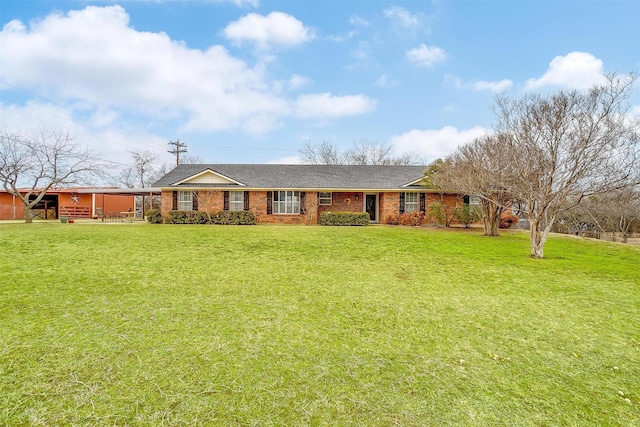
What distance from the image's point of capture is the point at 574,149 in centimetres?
858

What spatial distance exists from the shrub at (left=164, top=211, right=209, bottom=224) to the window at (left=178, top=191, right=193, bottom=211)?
0.87 m

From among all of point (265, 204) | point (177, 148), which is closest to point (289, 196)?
point (265, 204)

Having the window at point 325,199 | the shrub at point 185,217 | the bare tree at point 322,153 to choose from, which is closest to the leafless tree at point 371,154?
the bare tree at point 322,153

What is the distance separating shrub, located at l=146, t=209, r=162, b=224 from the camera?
65.3 feet

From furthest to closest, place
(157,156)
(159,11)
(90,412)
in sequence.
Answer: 1. (157,156)
2. (159,11)
3. (90,412)

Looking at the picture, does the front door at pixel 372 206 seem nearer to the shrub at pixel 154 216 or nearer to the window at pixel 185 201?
the window at pixel 185 201

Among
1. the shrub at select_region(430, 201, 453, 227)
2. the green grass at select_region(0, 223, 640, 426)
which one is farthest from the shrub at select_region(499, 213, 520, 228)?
the green grass at select_region(0, 223, 640, 426)

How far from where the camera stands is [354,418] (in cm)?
234

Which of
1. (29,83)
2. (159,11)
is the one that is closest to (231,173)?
(159,11)

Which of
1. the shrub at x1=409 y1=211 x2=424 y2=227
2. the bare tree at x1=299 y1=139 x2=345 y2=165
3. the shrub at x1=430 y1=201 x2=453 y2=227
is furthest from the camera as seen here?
the bare tree at x1=299 y1=139 x2=345 y2=165

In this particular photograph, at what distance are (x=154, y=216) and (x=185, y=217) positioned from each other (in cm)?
212

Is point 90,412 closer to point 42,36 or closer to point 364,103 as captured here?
point 42,36

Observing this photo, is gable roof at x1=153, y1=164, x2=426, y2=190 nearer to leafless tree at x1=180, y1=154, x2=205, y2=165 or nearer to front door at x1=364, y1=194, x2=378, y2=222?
front door at x1=364, y1=194, x2=378, y2=222

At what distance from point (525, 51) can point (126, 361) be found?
62.0ft
